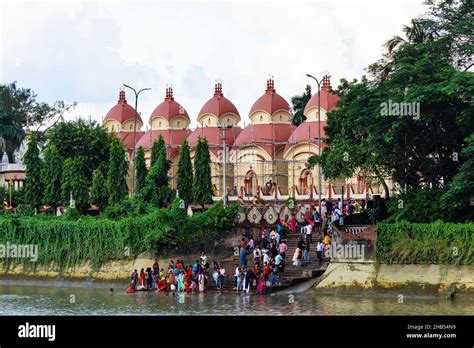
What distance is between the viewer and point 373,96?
1491 inches

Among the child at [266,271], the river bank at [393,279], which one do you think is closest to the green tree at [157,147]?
the child at [266,271]

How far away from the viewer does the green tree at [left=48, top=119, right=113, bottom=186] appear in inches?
2186

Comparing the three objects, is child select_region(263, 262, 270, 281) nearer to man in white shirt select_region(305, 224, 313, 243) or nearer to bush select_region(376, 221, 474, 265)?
man in white shirt select_region(305, 224, 313, 243)

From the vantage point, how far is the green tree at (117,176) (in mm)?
50688

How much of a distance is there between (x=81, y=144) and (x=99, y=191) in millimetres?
5085

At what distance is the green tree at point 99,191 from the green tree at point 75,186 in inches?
14.2

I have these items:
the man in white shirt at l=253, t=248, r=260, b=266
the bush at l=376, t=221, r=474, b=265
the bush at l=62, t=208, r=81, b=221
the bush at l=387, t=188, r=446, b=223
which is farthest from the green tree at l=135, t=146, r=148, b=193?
the bush at l=376, t=221, r=474, b=265

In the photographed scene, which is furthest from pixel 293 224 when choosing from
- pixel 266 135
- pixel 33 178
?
pixel 266 135

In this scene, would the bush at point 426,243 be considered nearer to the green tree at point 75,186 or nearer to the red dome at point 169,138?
the green tree at point 75,186

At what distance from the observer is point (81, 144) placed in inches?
2206

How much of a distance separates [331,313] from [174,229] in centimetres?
1211

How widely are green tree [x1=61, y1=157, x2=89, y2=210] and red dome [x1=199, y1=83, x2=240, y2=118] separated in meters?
20.1

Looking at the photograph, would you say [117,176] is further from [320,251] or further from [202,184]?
[320,251]
